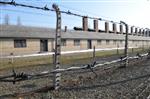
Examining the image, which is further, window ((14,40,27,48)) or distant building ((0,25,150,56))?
window ((14,40,27,48))

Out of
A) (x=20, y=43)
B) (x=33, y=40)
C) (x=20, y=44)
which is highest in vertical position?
(x=33, y=40)

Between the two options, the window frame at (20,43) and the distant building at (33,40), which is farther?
the window frame at (20,43)

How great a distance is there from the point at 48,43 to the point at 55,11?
3074 centimetres

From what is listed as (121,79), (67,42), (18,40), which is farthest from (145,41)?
(121,79)

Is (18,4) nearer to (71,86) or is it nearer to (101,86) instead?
(71,86)

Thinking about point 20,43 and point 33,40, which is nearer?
point 20,43

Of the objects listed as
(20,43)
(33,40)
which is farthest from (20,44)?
(33,40)

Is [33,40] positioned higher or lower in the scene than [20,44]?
higher

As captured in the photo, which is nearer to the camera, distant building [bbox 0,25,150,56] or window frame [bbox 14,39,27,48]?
distant building [bbox 0,25,150,56]

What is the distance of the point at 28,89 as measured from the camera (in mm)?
9844

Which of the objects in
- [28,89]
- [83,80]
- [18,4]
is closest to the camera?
[18,4]

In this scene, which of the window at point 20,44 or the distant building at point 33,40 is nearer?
the distant building at point 33,40

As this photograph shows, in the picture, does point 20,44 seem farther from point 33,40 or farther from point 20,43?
point 33,40

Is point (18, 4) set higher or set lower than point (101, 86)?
higher
